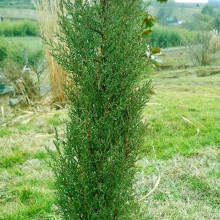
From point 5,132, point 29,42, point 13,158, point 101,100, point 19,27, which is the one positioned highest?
point 101,100

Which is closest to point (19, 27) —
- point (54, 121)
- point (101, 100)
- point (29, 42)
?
point (29, 42)

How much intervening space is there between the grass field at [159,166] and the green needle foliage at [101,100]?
0.25 metres

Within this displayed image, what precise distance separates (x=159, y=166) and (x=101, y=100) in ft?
7.05

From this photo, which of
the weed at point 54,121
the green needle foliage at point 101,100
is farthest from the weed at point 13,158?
the green needle foliage at point 101,100

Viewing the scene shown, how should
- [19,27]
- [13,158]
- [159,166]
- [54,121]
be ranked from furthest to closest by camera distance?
[19,27] < [54,121] < [13,158] < [159,166]

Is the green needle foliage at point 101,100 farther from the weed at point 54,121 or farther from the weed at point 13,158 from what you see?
the weed at point 54,121

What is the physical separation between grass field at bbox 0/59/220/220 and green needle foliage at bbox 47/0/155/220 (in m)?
0.25

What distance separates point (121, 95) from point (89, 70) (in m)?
0.21

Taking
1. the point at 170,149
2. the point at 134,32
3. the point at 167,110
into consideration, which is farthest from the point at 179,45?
the point at 134,32

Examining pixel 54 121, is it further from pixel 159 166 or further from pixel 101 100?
pixel 101 100

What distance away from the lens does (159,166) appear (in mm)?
3434

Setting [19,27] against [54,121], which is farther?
[19,27]

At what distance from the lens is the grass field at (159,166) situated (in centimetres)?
265

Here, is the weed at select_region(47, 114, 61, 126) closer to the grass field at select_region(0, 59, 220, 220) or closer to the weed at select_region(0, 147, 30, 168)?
the grass field at select_region(0, 59, 220, 220)
